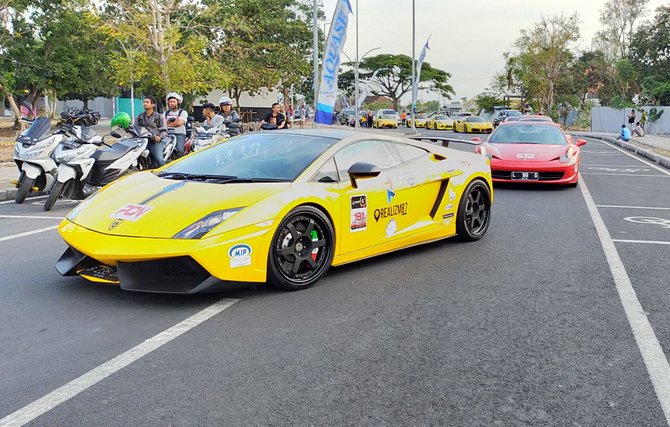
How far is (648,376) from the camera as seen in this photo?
3.61m

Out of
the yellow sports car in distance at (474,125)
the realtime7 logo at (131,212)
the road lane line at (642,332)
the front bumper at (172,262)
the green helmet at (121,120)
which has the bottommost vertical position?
the road lane line at (642,332)

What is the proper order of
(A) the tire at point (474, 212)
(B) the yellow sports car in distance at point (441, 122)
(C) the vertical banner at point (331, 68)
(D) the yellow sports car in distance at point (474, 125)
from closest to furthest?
(A) the tire at point (474, 212)
(C) the vertical banner at point (331, 68)
(D) the yellow sports car in distance at point (474, 125)
(B) the yellow sports car in distance at point (441, 122)

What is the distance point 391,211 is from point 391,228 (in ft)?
0.50

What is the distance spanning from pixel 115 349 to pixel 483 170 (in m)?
4.68

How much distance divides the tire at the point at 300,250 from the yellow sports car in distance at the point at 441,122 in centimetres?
4747

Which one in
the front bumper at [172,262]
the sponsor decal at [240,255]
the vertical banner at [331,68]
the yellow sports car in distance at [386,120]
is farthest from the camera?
the yellow sports car in distance at [386,120]

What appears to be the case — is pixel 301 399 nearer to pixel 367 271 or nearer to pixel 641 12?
pixel 367 271

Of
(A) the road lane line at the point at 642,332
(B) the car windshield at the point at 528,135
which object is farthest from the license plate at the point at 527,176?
(A) the road lane line at the point at 642,332

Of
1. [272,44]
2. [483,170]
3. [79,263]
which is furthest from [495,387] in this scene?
[272,44]

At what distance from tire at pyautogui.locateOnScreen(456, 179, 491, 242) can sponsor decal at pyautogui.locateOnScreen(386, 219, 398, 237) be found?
1.15 metres

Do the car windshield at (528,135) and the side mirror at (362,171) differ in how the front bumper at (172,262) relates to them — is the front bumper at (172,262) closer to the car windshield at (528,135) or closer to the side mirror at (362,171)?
the side mirror at (362,171)

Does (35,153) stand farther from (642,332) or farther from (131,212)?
(642,332)

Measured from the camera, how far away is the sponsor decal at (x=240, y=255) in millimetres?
4686

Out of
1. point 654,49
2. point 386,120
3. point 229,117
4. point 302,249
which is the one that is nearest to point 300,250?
point 302,249
